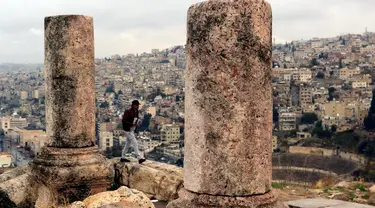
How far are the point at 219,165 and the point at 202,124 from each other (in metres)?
0.29

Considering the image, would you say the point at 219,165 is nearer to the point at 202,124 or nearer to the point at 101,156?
the point at 202,124

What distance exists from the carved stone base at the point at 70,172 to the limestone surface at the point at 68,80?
13 centimetres

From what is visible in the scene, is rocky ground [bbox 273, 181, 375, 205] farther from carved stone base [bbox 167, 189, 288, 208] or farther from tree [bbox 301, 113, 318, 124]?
tree [bbox 301, 113, 318, 124]

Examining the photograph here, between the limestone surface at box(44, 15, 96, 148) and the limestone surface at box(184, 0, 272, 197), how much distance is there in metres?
3.46

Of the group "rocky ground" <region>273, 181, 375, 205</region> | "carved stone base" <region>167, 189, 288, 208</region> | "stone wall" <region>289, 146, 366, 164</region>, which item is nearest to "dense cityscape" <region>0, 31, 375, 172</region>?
"stone wall" <region>289, 146, 366, 164</region>

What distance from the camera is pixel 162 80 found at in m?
129

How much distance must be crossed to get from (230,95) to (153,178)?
397 cm

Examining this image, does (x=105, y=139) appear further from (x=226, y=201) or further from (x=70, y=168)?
(x=226, y=201)

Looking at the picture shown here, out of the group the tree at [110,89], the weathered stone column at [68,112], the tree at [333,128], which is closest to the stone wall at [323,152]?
the tree at [333,128]

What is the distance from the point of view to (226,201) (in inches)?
140

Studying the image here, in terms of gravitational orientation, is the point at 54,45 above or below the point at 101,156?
above

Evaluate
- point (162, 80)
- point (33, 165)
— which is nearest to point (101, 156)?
point (33, 165)

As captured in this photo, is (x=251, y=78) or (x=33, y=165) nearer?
(x=251, y=78)

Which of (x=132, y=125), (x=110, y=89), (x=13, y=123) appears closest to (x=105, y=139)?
(x=13, y=123)
